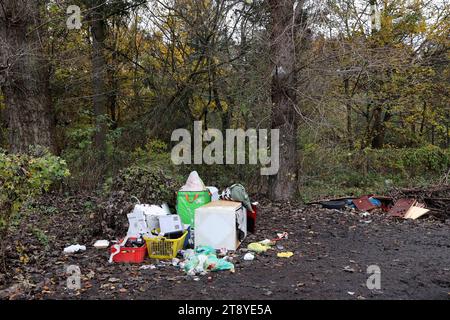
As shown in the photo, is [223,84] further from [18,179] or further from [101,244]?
[18,179]

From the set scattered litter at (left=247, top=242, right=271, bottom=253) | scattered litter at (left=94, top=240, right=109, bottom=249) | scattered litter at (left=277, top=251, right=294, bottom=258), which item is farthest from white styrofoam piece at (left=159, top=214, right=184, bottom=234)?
scattered litter at (left=277, top=251, right=294, bottom=258)

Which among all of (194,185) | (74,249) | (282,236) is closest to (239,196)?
(194,185)

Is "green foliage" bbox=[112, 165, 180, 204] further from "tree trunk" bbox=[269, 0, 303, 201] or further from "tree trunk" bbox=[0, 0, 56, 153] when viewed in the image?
"tree trunk" bbox=[0, 0, 56, 153]

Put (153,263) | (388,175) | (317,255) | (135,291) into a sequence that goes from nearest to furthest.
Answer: (135,291) < (153,263) < (317,255) < (388,175)

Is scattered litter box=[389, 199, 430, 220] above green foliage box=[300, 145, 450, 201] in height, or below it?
below

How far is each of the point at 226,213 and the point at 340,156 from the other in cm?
809

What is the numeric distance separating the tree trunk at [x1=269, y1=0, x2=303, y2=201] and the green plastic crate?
3.34 meters

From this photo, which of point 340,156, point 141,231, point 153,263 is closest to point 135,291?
point 153,263

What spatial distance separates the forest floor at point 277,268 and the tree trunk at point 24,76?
335 cm

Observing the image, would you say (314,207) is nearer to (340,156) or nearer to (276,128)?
(276,128)

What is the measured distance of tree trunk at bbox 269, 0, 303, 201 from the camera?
346 inches

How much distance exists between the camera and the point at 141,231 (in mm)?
5539

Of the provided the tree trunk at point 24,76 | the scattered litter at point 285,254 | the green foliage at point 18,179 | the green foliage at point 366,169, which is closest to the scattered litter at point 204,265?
the scattered litter at point 285,254

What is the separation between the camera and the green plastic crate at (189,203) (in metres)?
6.34
